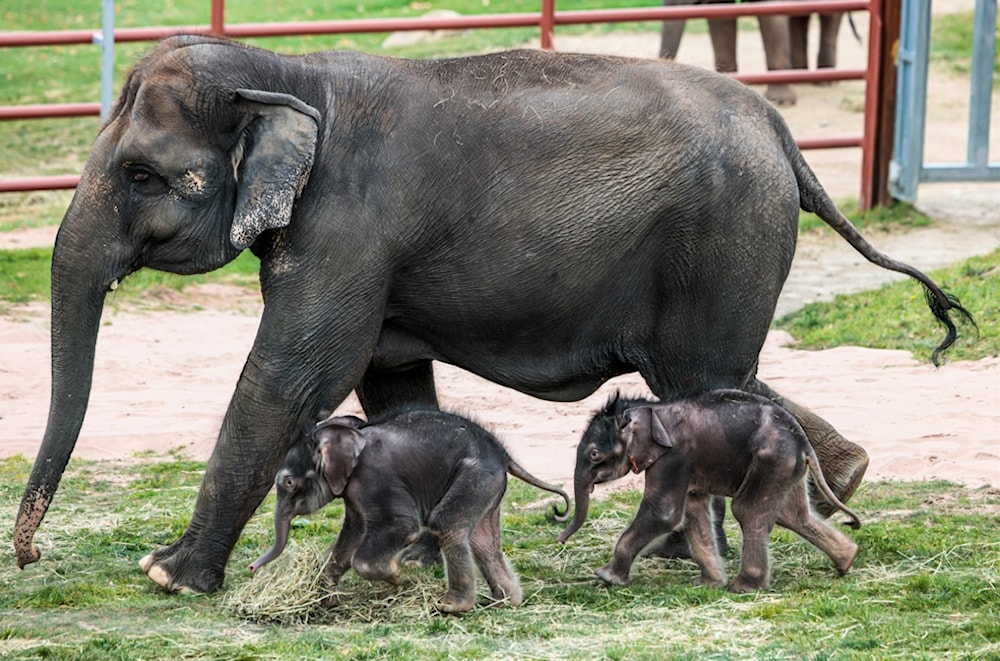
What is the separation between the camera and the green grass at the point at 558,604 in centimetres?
527

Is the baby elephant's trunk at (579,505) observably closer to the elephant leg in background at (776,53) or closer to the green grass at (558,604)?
the green grass at (558,604)

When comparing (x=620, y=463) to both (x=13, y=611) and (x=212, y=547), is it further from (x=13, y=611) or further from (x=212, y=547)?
(x=13, y=611)

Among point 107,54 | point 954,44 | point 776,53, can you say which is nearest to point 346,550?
point 107,54

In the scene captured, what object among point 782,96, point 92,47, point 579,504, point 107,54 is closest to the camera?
point 579,504

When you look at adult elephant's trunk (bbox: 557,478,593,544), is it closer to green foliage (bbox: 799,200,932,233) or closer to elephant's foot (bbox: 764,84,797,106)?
green foliage (bbox: 799,200,932,233)

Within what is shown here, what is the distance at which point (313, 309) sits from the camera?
582 cm

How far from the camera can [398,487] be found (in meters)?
5.71

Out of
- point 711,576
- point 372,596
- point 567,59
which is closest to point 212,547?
point 372,596

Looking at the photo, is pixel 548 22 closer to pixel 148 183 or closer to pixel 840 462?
pixel 840 462

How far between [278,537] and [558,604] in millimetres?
940

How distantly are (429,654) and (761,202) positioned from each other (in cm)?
200

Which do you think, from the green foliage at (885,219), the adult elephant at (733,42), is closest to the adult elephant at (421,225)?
the green foliage at (885,219)

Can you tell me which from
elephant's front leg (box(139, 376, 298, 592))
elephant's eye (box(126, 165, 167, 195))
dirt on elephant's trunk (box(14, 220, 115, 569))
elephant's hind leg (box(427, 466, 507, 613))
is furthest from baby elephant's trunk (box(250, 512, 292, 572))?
elephant's eye (box(126, 165, 167, 195))

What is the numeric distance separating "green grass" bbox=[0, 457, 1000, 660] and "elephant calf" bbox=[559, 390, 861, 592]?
0.65ft
